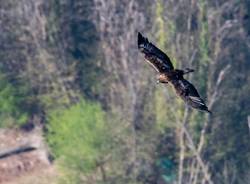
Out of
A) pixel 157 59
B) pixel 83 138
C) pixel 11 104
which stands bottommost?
pixel 83 138

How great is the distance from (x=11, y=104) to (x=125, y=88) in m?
3.37

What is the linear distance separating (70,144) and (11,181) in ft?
12.1

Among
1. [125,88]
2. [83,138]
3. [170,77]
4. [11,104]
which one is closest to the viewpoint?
[170,77]

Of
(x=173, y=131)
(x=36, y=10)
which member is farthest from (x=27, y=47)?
(x=173, y=131)

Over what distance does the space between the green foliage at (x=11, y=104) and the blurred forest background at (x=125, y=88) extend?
0.03 meters

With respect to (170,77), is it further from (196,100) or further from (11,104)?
(11,104)

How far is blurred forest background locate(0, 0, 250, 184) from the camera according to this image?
16.5 metres

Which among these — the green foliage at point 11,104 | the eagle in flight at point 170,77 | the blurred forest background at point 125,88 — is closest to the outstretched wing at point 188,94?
the eagle in flight at point 170,77

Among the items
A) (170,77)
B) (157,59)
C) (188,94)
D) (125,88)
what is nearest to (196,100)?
(188,94)

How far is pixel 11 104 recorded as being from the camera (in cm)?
2006

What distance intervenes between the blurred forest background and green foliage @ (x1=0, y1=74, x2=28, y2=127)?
0.10 ft

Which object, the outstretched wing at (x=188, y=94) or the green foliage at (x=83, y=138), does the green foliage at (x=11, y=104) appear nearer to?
the green foliage at (x=83, y=138)

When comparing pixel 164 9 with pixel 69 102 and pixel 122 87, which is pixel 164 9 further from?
pixel 69 102

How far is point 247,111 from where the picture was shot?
63.1 feet
